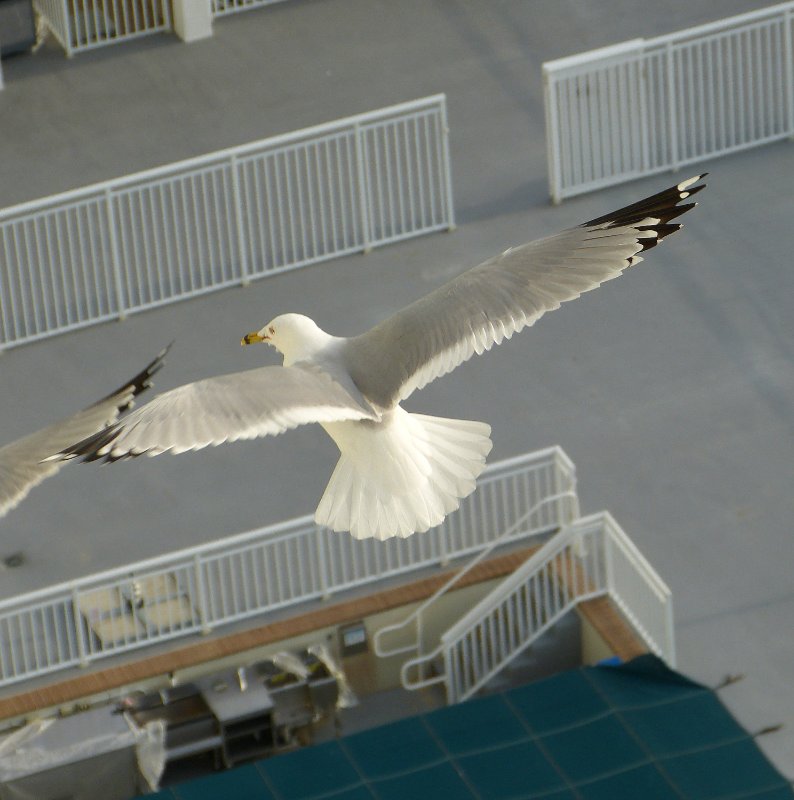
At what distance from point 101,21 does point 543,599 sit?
28.7ft

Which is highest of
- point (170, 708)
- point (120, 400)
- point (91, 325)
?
point (120, 400)

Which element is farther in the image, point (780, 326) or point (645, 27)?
point (645, 27)

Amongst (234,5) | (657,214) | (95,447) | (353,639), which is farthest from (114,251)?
(95,447)

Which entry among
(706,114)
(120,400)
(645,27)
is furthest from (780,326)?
(120,400)

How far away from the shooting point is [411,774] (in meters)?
20.0

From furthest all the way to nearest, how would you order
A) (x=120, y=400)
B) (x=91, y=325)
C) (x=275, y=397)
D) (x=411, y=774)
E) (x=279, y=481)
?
(x=91, y=325), (x=279, y=481), (x=411, y=774), (x=120, y=400), (x=275, y=397)

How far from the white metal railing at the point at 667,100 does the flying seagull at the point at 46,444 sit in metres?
8.75

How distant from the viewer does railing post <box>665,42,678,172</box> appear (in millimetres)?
25906

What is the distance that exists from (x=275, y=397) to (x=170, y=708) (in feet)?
20.9

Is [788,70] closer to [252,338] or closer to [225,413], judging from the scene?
[252,338]

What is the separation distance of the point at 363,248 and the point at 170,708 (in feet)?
17.6

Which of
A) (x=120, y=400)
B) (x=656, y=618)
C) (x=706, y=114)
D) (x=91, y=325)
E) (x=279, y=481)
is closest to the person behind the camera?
(x=120, y=400)

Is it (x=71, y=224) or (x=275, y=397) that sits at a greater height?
(x=275, y=397)

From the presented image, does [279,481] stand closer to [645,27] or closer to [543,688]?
[543,688]
